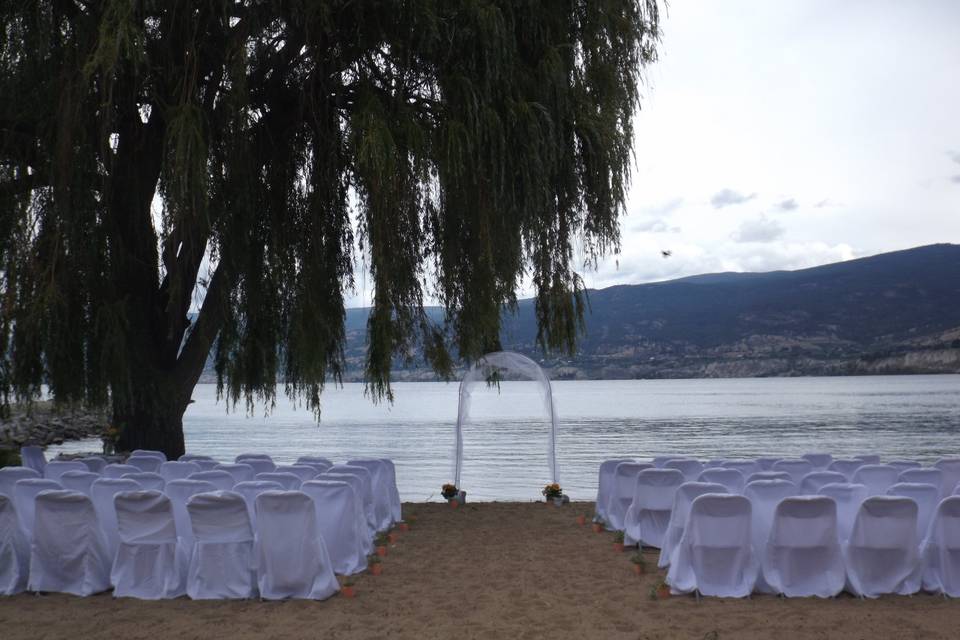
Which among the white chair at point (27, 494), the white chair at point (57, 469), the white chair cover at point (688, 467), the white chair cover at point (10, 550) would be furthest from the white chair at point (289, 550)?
the white chair cover at point (688, 467)

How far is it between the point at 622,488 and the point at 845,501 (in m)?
2.85

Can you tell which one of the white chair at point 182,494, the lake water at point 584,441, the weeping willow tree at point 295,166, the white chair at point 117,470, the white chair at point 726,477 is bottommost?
the lake water at point 584,441

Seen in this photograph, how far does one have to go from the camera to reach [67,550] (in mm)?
6516

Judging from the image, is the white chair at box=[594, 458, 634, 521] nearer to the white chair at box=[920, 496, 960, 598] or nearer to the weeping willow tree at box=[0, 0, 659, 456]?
the weeping willow tree at box=[0, 0, 659, 456]

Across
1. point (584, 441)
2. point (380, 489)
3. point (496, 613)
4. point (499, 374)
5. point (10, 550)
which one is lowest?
point (584, 441)

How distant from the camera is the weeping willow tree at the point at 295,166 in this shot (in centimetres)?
862

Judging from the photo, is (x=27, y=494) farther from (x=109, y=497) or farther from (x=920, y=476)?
(x=920, y=476)

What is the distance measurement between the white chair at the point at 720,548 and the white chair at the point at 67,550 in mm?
3892

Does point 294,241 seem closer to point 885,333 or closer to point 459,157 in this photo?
point 459,157

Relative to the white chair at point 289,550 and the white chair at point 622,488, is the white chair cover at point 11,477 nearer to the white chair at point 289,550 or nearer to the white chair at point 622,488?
the white chair at point 289,550

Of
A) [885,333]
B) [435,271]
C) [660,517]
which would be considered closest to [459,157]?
[435,271]

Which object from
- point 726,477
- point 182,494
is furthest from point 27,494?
point 726,477

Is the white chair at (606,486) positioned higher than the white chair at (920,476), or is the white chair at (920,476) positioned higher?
the white chair at (920,476)

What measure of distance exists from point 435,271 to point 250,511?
13.2 ft
